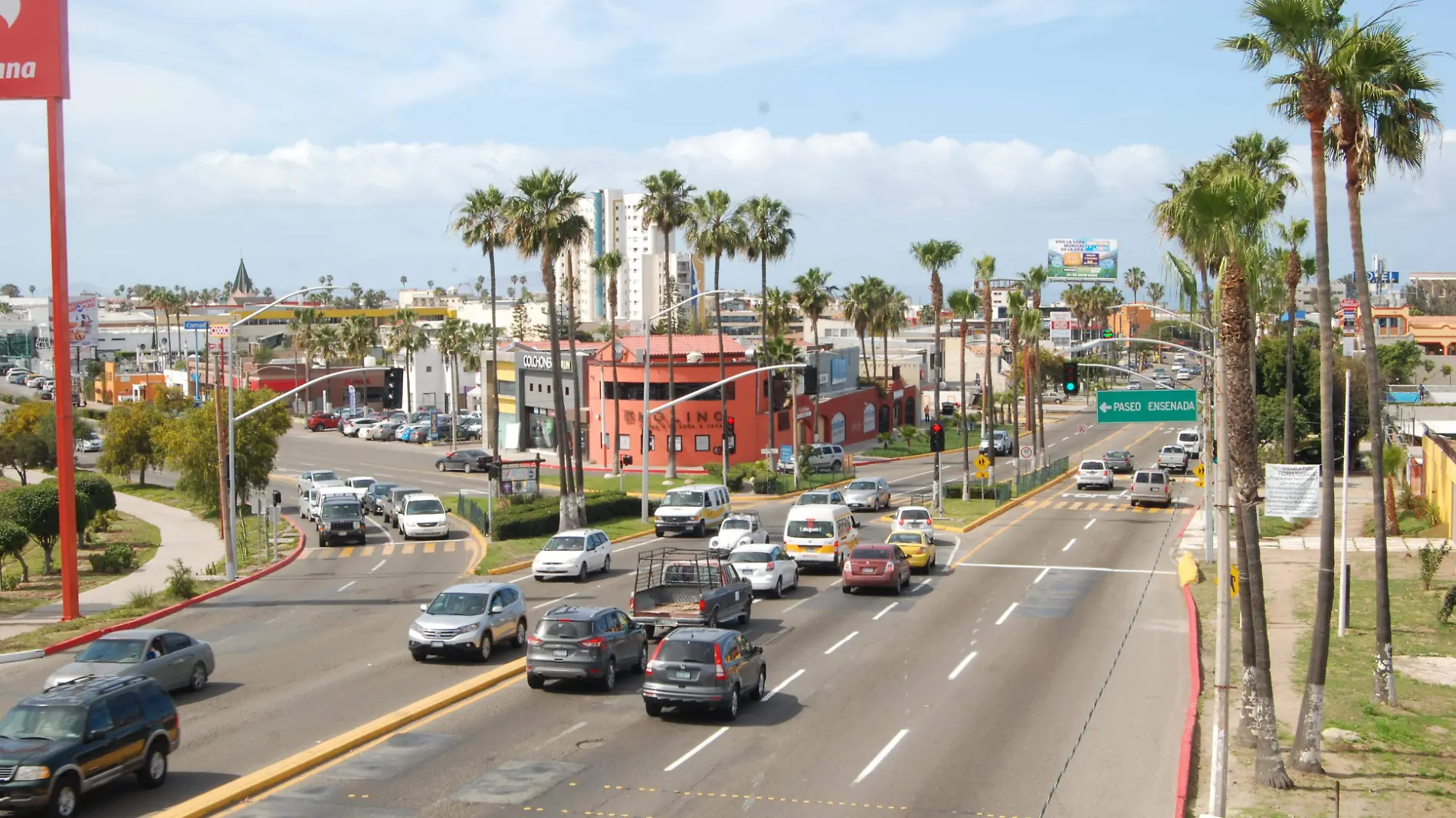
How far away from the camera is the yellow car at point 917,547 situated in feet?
134

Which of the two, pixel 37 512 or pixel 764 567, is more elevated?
pixel 37 512

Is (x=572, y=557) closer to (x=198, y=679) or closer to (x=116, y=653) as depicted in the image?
(x=198, y=679)

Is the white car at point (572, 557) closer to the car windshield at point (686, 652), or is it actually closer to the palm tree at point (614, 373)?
the car windshield at point (686, 652)

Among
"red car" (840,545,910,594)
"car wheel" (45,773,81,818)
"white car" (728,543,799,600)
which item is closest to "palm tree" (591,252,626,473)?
"white car" (728,543,799,600)

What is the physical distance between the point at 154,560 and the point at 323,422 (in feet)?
229

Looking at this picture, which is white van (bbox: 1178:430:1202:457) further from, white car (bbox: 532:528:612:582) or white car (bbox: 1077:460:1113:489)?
white car (bbox: 532:528:612:582)

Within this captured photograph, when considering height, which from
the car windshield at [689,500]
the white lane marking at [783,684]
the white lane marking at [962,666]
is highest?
the car windshield at [689,500]

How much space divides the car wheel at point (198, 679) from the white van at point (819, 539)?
1974 cm

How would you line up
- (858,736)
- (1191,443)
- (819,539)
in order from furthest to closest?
(1191,443)
(819,539)
(858,736)

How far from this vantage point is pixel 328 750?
62.8ft

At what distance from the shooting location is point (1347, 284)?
12938cm

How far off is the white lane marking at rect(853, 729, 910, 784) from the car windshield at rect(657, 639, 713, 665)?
321 cm

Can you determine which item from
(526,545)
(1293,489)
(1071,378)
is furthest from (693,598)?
(1293,489)

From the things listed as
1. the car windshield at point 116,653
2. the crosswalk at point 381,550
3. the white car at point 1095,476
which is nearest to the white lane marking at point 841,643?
the car windshield at point 116,653
